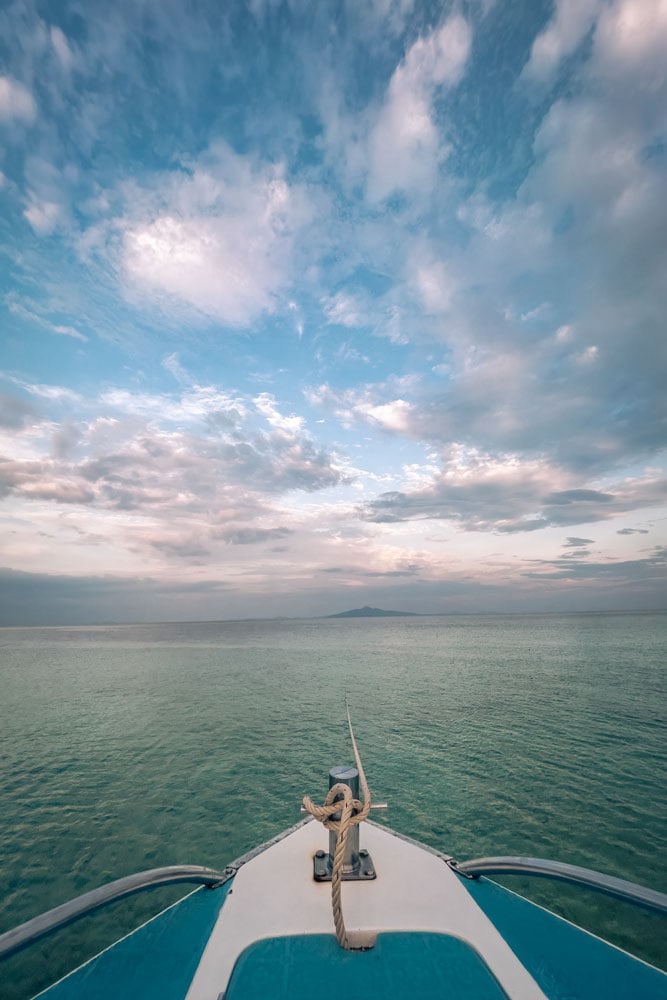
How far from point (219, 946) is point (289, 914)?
32.4 inches

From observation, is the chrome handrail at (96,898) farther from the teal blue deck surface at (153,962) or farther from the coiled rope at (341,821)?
the coiled rope at (341,821)

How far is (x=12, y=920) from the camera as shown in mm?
8047

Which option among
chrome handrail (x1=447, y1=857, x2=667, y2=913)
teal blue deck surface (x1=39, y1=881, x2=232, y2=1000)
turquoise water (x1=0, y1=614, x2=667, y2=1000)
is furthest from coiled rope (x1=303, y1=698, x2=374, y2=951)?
turquoise water (x1=0, y1=614, x2=667, y2=1000)

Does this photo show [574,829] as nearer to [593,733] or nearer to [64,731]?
[593,733]

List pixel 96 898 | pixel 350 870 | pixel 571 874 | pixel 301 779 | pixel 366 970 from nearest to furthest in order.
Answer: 1. pixel 366 970
2. pixel 96 898
3. pixel 571 874
4. pixel 350 870
5. pixel 301 779

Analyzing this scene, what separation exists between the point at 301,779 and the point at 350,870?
1077 cm

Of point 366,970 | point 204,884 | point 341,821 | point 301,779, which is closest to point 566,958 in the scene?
point 366,970

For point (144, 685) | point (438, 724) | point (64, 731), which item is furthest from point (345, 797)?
point (144, 685)

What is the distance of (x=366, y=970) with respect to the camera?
3973 mm

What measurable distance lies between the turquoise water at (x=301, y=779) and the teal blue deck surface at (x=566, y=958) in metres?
4.34

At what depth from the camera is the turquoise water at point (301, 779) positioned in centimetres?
914

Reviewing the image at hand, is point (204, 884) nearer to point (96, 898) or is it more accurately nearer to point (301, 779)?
point (96, 898)

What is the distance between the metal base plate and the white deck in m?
0.08

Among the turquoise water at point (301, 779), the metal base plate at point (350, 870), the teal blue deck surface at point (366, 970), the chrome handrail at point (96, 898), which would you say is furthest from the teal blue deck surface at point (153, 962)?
the turquoise water at point (301, 779)
